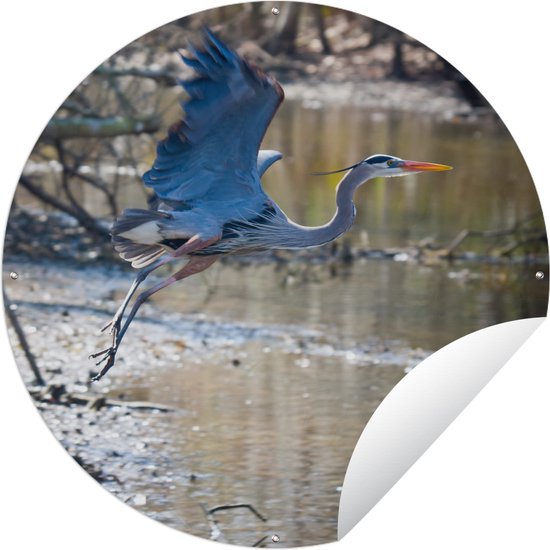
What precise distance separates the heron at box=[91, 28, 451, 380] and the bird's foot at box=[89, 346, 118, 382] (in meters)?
0.26

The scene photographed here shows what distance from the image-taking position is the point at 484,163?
3764 mm

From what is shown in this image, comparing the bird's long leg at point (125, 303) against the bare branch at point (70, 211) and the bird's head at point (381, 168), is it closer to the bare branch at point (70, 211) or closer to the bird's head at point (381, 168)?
the bare branch at point (70, 211)

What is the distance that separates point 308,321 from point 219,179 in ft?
2.07

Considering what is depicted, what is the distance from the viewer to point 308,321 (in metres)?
3.87

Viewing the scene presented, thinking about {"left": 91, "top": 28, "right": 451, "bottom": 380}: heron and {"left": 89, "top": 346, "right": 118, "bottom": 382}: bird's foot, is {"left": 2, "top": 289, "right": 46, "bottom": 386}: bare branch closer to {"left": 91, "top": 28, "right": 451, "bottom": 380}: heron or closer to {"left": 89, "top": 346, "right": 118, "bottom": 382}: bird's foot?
{"left": 89, "top": 346, "right": 118, "bottom": 382}: bird's foot

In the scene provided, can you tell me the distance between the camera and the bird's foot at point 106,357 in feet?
12.3

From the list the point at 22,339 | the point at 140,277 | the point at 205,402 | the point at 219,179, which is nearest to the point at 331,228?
the point at 219,179

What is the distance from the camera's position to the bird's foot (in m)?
3.76

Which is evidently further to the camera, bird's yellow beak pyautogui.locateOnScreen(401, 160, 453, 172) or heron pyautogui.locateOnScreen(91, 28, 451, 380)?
bird's yellow beak pyautogui.locateOnScreen(401, 160, 453, 172)

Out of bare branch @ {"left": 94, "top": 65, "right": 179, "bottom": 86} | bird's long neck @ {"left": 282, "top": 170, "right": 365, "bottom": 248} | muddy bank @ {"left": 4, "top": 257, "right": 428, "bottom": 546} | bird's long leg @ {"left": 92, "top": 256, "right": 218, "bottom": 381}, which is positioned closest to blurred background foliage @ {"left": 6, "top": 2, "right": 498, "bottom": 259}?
bare branch @ {"left": 94, "top": 65, "right": 179, "bottom": 86}

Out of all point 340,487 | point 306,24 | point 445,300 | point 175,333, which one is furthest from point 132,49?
point 340,487

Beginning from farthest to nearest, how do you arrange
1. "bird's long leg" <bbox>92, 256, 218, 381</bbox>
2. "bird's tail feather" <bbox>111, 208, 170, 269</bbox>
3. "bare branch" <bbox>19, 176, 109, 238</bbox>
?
1. "bare branch" <bbox>19, 176, 109, 238</bbox>
2. "bird's long leg" <bbox>92, 256, 218, 381</bbox>
3. "bird's tail feather" <bbox>111, 208, 170, 269</bbox>

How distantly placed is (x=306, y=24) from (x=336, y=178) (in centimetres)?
51

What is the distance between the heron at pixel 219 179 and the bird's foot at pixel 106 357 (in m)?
0.26
